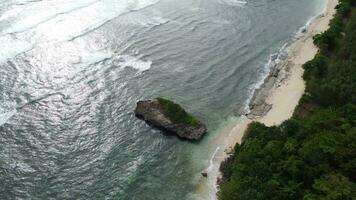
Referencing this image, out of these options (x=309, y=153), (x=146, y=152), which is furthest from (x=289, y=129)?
(x=146, y=152)

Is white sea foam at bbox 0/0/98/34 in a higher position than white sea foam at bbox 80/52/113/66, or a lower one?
higher

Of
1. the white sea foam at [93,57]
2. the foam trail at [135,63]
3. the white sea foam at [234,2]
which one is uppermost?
the white sea foam at [93,57]

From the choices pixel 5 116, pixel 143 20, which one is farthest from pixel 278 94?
pixel 5 116

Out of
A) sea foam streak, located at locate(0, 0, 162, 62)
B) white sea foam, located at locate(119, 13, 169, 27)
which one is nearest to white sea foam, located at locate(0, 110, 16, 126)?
sea foam streak, located at locate(0, 0, 162, 62)

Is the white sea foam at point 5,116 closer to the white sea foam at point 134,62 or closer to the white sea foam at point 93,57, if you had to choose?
the white sea foam at point 93,57

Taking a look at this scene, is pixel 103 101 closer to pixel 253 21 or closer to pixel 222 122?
pixel 222 122

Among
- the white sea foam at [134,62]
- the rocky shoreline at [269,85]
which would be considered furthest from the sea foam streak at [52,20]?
the rocky shoreline at [269,85]

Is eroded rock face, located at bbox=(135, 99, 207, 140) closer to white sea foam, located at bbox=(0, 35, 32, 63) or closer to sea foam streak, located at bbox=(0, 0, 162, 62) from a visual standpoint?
white sea foam, located at bbox=(0, 35, 32, 63)
